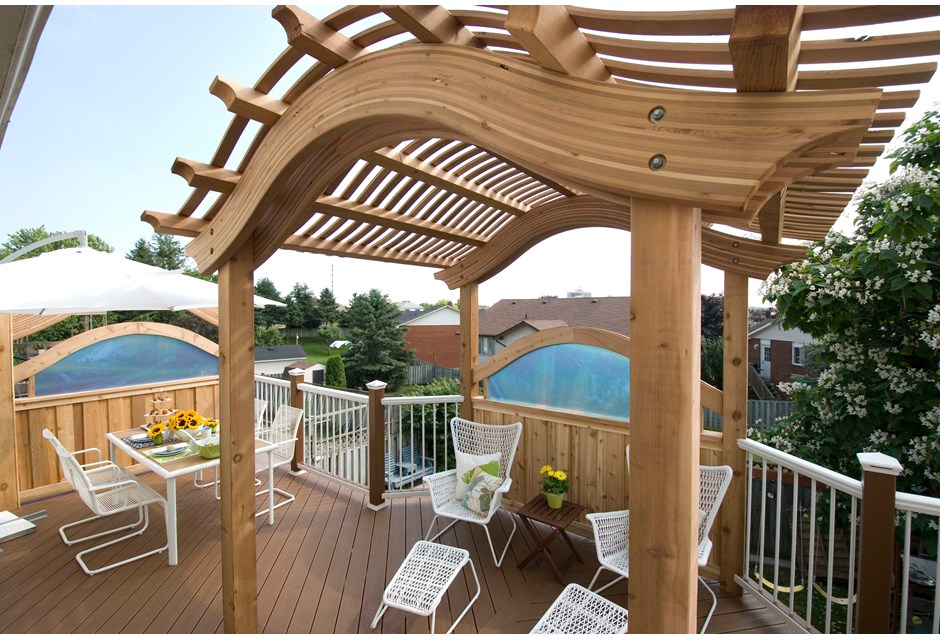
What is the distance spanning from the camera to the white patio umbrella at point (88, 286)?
3219mm

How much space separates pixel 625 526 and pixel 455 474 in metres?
1.43

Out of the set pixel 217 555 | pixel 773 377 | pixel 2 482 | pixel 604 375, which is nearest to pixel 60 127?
pixel 2 482

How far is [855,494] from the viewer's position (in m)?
2.13

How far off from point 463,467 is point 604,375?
1375 mm

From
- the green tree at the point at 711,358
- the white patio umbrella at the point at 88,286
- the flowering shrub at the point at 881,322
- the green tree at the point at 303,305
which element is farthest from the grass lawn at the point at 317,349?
the flowering shrub at the point at 881,322

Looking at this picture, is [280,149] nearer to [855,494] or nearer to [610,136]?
[610,136]

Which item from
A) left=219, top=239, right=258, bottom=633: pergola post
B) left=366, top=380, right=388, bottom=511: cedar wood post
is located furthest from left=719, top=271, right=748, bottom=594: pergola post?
left=219, top=239, right=258, bottom=633: pergola post

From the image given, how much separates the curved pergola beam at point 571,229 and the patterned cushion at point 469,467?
5.49 ft

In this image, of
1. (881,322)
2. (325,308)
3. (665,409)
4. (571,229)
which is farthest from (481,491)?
(325,308)

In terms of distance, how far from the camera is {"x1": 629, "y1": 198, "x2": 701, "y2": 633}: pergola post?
Result: 1.08 metres

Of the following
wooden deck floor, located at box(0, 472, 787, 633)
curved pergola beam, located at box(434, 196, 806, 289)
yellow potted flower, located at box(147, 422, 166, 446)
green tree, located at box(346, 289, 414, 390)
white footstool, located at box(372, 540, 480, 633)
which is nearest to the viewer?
white footstool, located at box(372, 540, 480, 633)

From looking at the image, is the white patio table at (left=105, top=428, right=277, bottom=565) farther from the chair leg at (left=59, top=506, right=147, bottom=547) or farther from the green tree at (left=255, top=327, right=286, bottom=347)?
the green tree at (left=255, top=327, right=286, bottom=347)

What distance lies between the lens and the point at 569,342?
3.69 metres

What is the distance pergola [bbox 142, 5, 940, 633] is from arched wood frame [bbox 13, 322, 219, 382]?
322cm
